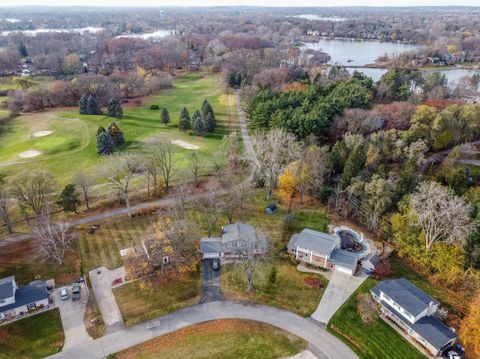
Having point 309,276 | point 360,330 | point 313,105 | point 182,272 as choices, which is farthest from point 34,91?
point 360,330

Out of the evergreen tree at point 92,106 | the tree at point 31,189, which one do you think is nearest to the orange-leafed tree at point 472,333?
the tree at point 31,189

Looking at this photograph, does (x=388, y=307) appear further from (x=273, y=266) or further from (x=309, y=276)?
(x=273, y=266)

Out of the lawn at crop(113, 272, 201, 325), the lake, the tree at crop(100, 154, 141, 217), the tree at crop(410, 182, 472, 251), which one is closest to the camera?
the lawn at crop(113, 272, 201, 325)

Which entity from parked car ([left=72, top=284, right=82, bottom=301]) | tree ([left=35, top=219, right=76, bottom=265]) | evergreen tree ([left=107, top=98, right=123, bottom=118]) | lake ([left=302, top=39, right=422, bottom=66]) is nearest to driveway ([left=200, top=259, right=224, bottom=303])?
parked car ([left=72, top=284, right=82, bottom=301])

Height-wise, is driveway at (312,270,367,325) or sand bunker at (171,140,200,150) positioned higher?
sand bunker at (171,140,200,150)

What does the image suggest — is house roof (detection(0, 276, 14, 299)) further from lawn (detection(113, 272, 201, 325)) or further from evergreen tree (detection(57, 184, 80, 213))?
evergreen tree (detection(57, 184, 80, 213))

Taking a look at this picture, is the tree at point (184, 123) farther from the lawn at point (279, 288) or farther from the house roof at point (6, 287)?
the house roof at point (6, 287)
